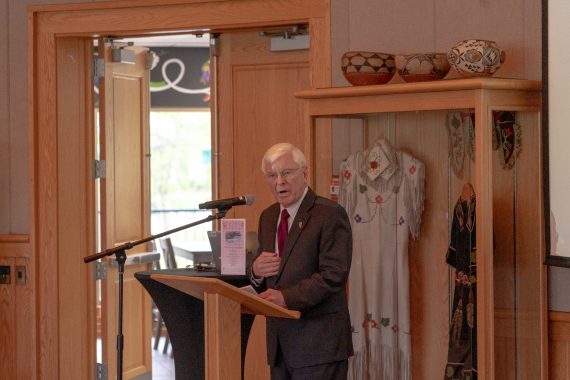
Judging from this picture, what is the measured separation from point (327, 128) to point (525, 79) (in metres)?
0.92

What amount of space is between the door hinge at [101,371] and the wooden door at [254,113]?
0.87 meters

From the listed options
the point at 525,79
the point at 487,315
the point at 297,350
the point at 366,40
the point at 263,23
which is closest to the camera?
the point at 297,350

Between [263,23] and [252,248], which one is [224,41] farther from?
[252,248]

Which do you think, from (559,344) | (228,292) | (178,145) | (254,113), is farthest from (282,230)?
(178,145)

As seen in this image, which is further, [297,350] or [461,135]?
[461,135]

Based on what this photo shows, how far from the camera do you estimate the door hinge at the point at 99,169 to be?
19.3ft

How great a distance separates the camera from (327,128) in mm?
4559

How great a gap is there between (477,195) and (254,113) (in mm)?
1982

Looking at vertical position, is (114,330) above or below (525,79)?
below

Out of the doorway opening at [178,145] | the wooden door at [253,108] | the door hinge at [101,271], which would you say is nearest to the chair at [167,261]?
the doorway opening at [178,145]

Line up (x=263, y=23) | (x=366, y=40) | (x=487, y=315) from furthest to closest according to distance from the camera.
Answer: (x=263, y=23), (x=366, y=40), (x=487, y=315)

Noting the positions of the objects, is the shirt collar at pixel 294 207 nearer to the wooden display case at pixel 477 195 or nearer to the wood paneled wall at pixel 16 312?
the wooden display case at pixel 477 195

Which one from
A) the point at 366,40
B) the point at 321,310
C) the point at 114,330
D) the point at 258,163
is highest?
the point at 366,40

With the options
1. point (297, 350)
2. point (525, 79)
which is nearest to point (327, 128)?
point (525, 79)
